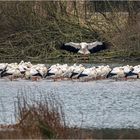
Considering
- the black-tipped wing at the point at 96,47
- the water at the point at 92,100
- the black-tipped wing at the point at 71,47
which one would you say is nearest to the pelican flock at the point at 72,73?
the water at the point at 92,100

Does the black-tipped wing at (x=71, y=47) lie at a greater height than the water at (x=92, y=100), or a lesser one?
lesser

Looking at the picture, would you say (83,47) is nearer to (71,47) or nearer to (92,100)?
(71,47)

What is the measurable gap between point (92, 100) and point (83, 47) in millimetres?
12418

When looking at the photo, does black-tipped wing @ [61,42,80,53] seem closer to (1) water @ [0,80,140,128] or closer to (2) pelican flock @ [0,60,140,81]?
(2) pelican flock @ [0,60,140,81]

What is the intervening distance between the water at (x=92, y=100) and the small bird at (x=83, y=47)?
794 cm

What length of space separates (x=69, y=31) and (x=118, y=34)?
2.45 m

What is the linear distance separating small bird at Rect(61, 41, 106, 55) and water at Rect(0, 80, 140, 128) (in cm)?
794

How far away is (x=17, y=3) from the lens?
88.4 ft

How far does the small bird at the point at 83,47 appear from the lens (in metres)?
25.5

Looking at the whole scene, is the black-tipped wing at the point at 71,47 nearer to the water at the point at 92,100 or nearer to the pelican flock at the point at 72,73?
the pelican flock at the point at 72,73

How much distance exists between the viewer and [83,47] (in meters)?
25.5

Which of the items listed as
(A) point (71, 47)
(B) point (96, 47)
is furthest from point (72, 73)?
(B) point (96, 47)

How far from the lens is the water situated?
34.0 ft

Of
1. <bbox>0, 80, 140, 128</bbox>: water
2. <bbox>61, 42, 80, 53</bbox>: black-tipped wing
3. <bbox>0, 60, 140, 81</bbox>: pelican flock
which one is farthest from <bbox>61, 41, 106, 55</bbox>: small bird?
<bbox>0, 80, 140, 128</bbox>: water
